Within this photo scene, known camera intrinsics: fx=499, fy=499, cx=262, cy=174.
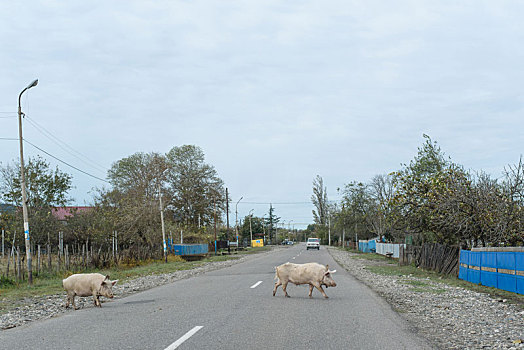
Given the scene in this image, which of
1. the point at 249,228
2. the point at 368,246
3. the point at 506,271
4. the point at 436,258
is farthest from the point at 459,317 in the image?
the point at 249,228

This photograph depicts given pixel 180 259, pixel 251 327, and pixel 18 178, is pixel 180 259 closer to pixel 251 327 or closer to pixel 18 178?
pixel 18 178

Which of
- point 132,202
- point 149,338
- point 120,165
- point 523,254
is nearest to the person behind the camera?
point 149,338

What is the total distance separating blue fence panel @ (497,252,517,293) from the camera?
48.5 ft

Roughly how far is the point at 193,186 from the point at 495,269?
5629cm

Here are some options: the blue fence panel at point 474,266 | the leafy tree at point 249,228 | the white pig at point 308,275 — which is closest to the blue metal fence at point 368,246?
the blue fence panel at point 474,266

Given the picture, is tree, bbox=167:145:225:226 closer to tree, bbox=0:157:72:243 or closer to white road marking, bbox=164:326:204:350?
tree, bbox=0:157:72:243

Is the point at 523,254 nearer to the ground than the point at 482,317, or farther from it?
farther from it

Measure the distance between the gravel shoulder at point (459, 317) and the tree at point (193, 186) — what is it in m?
54.3

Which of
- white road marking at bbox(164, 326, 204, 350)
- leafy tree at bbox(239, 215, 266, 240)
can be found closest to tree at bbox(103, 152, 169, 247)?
white road marking at bbox(164, 326, 204, 350)

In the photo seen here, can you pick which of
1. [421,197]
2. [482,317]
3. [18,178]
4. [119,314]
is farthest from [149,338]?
[18,178]

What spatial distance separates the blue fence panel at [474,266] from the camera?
60.3 ft

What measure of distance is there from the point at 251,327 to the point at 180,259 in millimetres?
35874

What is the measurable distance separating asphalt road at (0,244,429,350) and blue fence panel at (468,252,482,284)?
20.8ft

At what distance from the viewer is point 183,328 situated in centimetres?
888
